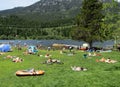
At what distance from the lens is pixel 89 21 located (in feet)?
250

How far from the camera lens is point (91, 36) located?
74.6 m

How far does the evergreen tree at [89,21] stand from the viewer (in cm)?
7481

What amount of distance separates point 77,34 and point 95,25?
5470mm

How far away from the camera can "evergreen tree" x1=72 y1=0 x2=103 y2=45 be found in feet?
245

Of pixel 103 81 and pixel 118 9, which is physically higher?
pixel 118 9

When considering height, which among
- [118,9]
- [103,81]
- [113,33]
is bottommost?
[103,81]

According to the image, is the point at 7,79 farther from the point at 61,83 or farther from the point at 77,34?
the point at 77,34

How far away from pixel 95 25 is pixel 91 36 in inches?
125

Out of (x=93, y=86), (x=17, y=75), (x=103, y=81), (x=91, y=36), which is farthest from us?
(x=91, y=36)

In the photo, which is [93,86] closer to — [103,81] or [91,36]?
[103,81]

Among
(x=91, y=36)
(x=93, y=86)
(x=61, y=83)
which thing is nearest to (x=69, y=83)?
(x=61, y=83)

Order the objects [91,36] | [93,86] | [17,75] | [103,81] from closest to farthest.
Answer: [93,86], [103,81], [17,75], [91,36]

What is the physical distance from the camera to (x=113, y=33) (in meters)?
31.3

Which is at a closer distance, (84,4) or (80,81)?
(80,81)
